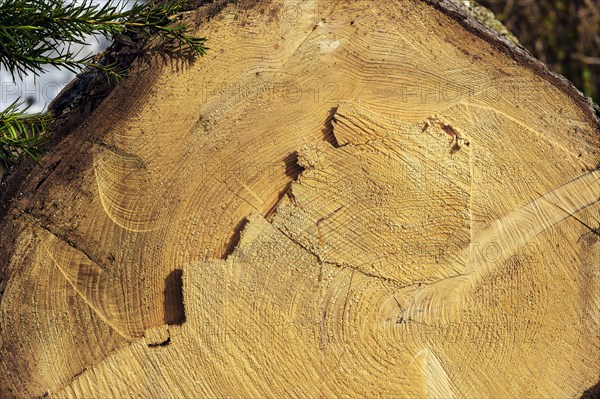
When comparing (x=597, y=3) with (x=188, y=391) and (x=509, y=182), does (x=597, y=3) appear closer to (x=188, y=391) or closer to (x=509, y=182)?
(x=509, y=182)

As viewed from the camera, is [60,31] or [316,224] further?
[60,31]

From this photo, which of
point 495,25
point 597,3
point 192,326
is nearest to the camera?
point 192,326

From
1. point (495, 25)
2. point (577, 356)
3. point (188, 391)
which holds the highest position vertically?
point (495, 25)

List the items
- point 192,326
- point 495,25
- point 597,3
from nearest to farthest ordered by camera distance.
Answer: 1. point 192,326
2. point 495,25
3. point 597,3

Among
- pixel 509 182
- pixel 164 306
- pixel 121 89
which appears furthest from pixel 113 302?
pixel 509 182

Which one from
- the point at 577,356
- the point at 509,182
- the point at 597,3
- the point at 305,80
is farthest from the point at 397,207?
the point at 597,3

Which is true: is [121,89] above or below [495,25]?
below

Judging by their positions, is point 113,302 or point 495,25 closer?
point 113,302

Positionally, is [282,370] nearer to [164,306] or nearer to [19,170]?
[164,306]
